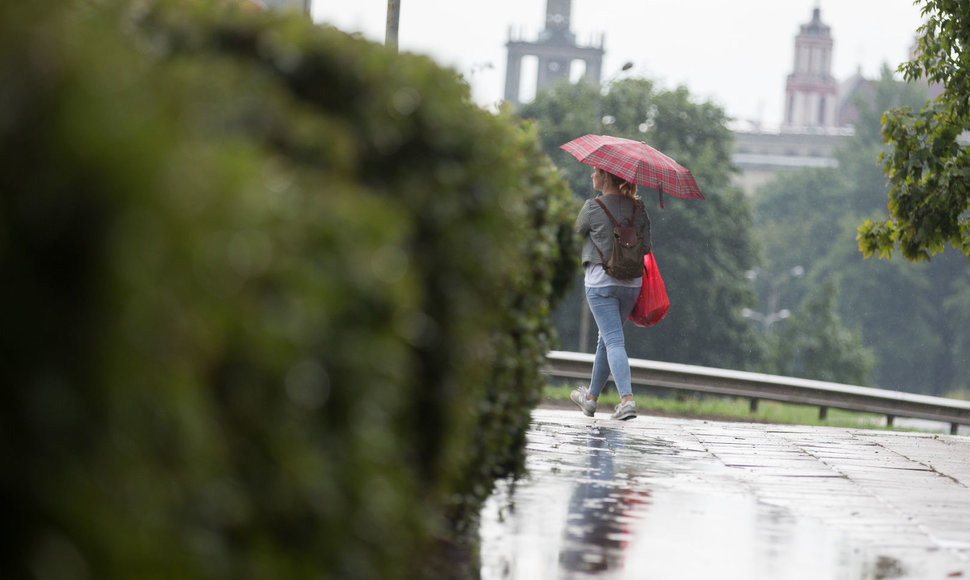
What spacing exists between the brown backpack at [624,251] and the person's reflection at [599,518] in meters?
2.05

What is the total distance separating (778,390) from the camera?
18.4 m

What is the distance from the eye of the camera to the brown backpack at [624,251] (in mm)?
9594

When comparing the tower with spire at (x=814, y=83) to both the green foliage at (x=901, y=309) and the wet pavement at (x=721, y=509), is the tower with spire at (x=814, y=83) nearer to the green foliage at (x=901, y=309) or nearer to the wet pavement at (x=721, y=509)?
the green foliage at (x=901, y=309)

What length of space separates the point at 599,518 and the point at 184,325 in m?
4.36

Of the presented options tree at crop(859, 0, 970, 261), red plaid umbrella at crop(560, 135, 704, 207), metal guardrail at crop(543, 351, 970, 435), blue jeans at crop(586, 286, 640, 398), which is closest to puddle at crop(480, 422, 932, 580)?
blue jeans at crop(586, 286, 640, 398)

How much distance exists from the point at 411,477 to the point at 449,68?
1.33 meters

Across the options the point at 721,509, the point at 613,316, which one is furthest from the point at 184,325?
the point at 613,316

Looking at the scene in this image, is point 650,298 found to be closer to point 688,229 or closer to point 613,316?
point 613,316

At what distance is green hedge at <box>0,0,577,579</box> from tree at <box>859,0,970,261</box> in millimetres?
9852

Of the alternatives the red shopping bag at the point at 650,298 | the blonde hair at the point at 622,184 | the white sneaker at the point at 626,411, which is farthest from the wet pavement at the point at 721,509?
the blonde hair at the point at 622,184

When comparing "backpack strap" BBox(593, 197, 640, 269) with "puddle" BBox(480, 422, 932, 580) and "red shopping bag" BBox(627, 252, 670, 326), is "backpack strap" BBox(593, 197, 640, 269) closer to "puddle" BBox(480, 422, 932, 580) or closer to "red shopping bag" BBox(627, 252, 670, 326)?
"red shopping bag" BBox(627, 252, 670, 326)

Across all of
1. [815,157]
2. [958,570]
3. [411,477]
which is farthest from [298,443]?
[815,157]

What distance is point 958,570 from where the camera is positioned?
17.0ft

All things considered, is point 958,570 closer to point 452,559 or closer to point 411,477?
point 452,559
